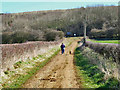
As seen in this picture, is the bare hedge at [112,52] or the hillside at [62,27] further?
the hillside at [62,27]

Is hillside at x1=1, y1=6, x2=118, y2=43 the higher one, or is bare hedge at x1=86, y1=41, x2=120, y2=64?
hillside at x1=1, y1=6, x2=118, y2=43

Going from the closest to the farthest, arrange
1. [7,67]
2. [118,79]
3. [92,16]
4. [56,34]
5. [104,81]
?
1. [118,79]
2. [104,81]
3. [7,67]
4. [56,34]
5. [92,16]

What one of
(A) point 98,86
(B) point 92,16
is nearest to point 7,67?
(A) point 98,86

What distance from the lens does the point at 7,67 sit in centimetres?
1228

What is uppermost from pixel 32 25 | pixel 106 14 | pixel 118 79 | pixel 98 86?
pixel 106 14

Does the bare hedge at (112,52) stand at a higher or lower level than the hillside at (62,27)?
lower

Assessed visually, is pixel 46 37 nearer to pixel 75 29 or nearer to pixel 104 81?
pixel 75 29

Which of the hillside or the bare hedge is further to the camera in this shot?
the hillside

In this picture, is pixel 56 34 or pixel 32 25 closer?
pixel 56 34

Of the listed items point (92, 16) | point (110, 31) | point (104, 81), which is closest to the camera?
point (104, 81)

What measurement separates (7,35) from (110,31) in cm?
4396

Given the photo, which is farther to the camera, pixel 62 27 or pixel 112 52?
pixel 62 27

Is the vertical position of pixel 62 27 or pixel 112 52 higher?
pixel 62 27

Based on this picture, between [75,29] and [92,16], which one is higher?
[92,16]
